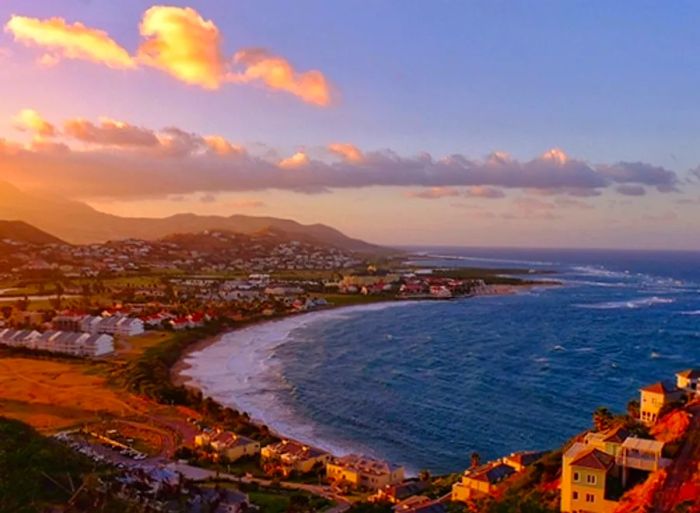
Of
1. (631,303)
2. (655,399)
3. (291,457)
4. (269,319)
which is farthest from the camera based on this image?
(631,303)

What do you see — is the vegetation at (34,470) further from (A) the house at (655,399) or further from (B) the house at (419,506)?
(A) the house at (655,399)

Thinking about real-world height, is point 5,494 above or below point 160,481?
above

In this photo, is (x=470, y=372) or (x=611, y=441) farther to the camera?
(x=470, y=372)

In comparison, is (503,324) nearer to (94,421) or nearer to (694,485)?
(94,421)

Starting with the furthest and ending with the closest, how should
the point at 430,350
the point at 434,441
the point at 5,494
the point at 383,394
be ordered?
the point at 430,350 → the point at 383,394 → the point at 434,441 → the point at 5,494

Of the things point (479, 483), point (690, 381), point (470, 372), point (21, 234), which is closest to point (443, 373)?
point (470, 372)

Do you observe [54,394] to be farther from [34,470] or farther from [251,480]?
[34,470]

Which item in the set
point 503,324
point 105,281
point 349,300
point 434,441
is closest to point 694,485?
point 434,441
